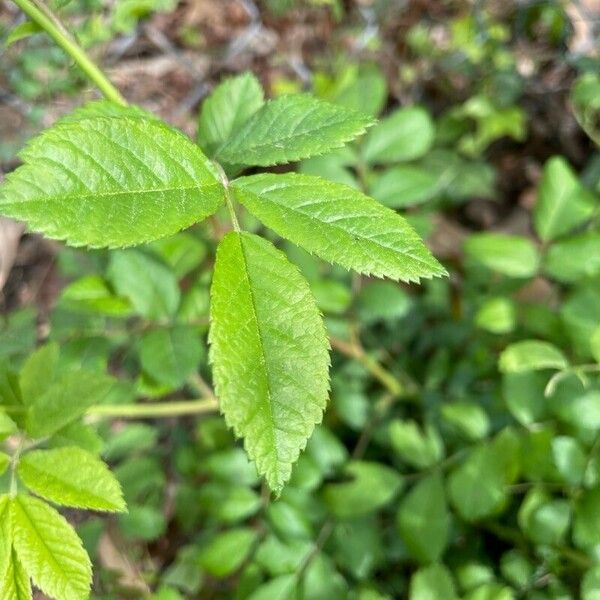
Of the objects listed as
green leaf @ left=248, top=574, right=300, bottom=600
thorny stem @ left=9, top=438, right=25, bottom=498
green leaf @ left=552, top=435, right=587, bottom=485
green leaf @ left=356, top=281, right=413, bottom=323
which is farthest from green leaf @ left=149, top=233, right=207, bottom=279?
green leaf @ left=552, top=435, right=587, bottom=485

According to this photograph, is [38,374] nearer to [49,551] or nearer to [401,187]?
[49,551]

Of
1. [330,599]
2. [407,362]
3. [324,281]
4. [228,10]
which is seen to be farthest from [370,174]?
[228,10]

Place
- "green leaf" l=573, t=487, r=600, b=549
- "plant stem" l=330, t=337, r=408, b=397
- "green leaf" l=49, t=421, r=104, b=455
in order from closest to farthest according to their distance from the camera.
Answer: "green leaf" l=49, t=421, r=104, b=455 → "green leaf" l=573, t=487, r=600, b=549 → "plant stem" l=330, t=337, r=408, b=397

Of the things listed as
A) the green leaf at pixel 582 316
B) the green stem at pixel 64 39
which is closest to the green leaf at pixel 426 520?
the green leaf at pixel 582 316

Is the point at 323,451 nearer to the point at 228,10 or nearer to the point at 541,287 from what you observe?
the point at 541,287

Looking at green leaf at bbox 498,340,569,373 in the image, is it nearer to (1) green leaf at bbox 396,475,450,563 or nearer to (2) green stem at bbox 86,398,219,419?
(1) green leaf at bbox 396,475,450,563

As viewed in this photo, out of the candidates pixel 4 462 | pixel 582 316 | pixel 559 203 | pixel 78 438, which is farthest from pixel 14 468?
pixel 559 203
